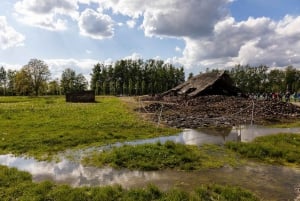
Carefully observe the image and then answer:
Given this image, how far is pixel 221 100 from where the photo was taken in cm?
3969

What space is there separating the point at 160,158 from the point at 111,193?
406cm

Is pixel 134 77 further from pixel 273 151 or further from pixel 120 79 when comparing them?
pixel 273 151

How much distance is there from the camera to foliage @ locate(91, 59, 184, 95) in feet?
374

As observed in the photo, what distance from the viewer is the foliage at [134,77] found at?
11390 centimetres

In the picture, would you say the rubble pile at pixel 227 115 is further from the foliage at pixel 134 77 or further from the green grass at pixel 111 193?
the foliage at pixel 134 77

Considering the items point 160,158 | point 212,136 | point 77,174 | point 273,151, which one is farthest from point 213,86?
point 77,174

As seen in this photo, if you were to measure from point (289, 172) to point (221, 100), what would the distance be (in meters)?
28.9

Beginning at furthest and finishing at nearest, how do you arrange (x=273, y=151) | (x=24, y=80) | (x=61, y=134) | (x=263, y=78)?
(x=263, y=78) → (x=24, y=80) → (x=61, y=134) → (x=273, y=151)

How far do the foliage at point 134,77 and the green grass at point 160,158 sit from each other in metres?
99.1

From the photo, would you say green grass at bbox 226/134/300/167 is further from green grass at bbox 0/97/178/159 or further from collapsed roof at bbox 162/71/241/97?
collapsed roof at bbox 162/71/241/97

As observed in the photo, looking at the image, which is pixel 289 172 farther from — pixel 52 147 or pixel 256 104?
pixel 256 104

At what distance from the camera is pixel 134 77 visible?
4722 inches

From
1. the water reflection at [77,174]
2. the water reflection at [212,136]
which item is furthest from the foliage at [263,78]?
the water reflection at [77,174]

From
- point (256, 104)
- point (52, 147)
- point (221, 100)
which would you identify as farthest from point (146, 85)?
point (52, 147)
